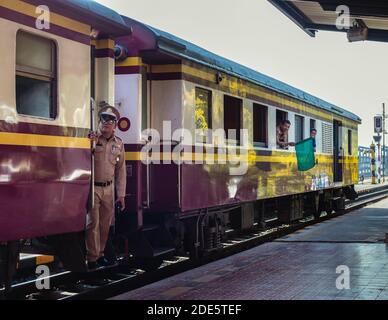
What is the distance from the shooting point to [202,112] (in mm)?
10172

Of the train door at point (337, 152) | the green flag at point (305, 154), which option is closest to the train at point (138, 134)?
the green flag at point (305, 154)

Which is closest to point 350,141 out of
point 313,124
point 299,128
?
point 313,124

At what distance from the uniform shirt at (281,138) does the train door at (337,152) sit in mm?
5360

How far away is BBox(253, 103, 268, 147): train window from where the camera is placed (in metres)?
12.6

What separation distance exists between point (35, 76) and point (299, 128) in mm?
10334

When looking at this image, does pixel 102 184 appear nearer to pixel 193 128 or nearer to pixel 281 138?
pixel 193 128

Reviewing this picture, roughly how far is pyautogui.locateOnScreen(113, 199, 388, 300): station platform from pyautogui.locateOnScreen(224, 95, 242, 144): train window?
2127 millimetres

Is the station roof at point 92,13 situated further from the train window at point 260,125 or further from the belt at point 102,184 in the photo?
the train window at point 260,125

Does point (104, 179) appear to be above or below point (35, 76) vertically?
below

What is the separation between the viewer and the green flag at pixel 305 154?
50.6 ft

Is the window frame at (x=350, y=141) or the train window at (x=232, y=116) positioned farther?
the window frame at (x=350, y=141)

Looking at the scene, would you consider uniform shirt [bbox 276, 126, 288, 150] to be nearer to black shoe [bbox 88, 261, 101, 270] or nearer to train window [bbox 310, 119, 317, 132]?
train window [bbox 310, 119, 317, 132]

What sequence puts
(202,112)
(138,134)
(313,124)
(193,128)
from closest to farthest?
1. (138,134)
2. (193,128)
3. (202,112)
4. (313,124)

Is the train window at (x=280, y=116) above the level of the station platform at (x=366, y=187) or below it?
above
